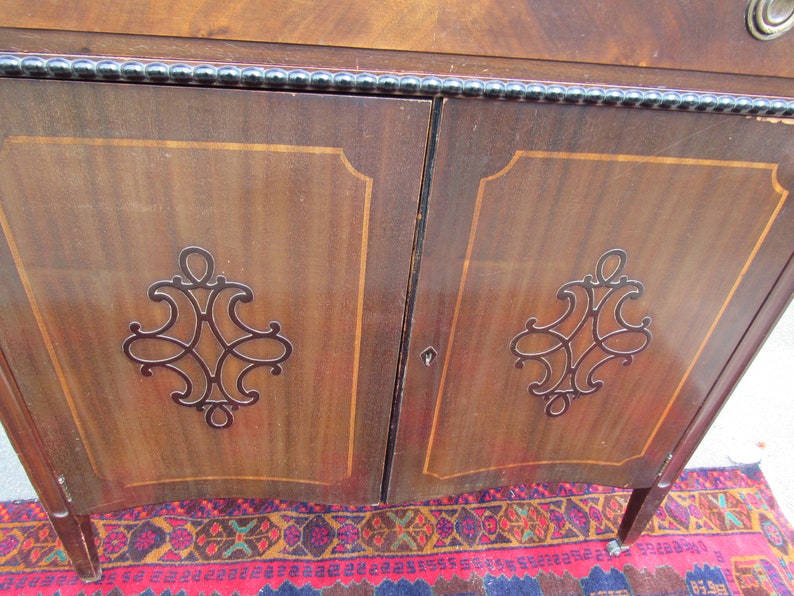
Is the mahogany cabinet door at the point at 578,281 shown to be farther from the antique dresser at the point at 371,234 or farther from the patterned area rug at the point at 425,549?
the patterned area rug at the point at 425,549

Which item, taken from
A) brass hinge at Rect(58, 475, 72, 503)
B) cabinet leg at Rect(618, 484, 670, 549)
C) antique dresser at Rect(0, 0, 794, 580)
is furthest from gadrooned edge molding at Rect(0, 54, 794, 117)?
cabinet leg at Rect(618, 484, 670, 549)

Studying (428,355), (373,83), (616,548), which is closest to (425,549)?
(616,548)

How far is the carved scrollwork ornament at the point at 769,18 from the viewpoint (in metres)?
0.43

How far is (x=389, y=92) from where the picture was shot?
45cm

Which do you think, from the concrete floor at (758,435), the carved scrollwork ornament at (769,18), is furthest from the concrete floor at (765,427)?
the carved scrollwork ornament at (769,18)

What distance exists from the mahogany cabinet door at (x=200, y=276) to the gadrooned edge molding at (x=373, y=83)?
1cm

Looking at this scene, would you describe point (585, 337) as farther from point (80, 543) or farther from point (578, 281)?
point (80, 543)

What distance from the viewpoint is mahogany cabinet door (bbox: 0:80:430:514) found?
45 centimetres

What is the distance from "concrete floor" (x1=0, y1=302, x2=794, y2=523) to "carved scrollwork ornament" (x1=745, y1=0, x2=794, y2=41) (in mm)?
937

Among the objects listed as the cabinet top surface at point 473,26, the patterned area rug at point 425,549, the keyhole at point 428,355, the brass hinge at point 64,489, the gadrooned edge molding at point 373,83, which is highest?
the cabinet top surface at point 473,26

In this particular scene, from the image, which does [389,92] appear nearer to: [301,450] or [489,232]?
[489,232]

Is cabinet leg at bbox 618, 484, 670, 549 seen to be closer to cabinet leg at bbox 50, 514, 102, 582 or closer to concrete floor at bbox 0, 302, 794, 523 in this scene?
concrete floor at bbox 0, 302, 794, 523

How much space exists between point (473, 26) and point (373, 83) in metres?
0.10

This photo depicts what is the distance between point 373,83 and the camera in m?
0.44
